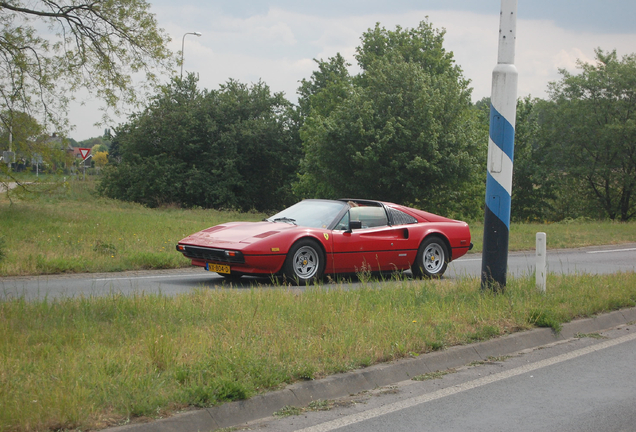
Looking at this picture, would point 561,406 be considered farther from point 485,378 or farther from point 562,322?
point 562,322

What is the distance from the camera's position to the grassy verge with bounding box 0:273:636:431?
4.14 meters

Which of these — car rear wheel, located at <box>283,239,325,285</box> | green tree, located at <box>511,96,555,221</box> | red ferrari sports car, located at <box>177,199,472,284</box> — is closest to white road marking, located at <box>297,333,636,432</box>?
red ferrari sports car, located at <box>177,199,472,284</box>

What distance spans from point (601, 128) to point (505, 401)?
47.4m

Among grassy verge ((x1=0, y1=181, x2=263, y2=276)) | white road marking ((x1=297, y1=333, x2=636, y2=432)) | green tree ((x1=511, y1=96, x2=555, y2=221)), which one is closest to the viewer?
white road marking ((x1=297, y1=333, x2=636, y2=432))

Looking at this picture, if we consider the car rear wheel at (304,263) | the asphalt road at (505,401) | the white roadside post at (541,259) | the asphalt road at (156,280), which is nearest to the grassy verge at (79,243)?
the asphalt road at (156,280)

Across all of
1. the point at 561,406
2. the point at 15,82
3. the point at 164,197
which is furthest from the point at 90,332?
the point at 164,197

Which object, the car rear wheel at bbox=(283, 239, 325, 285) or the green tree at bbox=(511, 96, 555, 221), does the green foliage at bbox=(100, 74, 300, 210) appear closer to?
the green tree at bbox=(511, 96, 555, 221)

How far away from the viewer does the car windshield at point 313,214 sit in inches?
432

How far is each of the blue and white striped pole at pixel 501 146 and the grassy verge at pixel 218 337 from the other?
0.50 m

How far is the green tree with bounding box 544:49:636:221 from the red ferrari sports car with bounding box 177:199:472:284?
39630mm

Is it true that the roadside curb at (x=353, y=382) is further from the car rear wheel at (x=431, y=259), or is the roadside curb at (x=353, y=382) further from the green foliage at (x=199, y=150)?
the green foliage at (x=199, y=150)

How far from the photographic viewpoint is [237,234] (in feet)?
34.4

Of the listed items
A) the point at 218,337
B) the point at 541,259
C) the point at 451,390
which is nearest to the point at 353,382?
the point at 451,390

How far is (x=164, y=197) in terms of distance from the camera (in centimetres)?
4653
